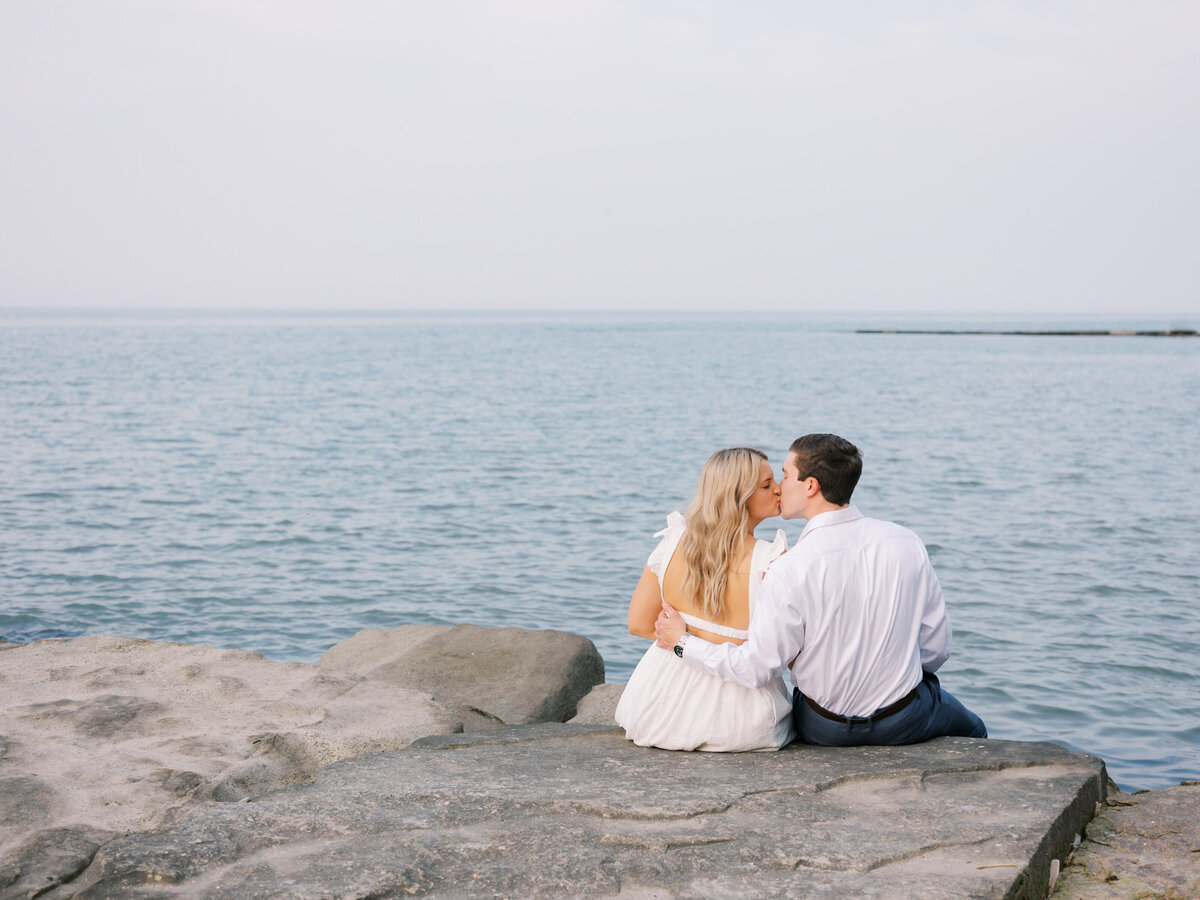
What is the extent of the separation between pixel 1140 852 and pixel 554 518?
39.5 feet

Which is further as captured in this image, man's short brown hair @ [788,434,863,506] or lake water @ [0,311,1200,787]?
lake water @ [0,311,1200,787]

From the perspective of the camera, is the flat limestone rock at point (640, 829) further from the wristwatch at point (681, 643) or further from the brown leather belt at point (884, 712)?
the wristwatch at point (681, 643)

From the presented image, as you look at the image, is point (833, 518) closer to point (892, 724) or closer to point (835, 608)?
point (835, 608)

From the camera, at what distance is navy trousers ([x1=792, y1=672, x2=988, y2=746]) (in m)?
4.57

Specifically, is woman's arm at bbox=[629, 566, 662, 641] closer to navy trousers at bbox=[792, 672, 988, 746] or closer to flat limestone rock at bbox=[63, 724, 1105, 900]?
flat limestone rock at bbox=[63, 724, 1105, 900]

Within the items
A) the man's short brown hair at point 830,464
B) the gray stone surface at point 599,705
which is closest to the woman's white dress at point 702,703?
the man's short brown hair at point 830,464

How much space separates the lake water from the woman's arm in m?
4.05

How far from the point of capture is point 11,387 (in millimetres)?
37250

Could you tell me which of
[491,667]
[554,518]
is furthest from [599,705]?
[554,518]

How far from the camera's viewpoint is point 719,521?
438 cm

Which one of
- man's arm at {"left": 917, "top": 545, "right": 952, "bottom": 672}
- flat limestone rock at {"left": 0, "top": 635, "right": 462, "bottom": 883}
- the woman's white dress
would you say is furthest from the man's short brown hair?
flat limestone rock at {"left": 0, "top": 635, "right": 462, "bottom": 883}

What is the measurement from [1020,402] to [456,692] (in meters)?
34.2

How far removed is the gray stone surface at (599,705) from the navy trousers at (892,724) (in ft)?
6.78

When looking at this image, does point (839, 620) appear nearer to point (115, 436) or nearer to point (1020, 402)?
point (115, 436)
